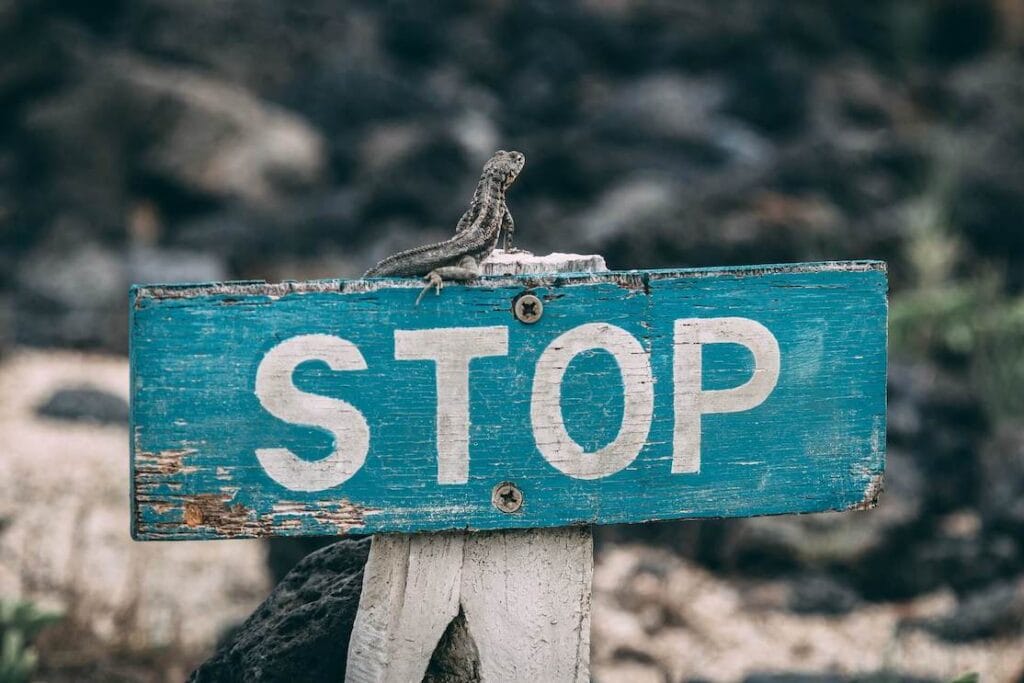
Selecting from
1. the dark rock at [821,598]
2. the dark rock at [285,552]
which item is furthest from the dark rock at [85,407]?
the dark rock at [821,598]

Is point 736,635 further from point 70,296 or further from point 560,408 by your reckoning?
point 70,296

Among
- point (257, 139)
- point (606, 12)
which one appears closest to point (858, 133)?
point (606, 12)

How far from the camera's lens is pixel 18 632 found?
2955 millimetres

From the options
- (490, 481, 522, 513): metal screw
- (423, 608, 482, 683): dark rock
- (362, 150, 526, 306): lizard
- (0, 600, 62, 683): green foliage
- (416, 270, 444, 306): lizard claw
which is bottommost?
(0, 600, 62, 683): green foliage

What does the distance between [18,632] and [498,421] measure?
5.04 feet

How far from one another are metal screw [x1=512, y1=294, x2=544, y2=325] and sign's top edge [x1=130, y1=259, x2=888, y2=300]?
0.08 ft

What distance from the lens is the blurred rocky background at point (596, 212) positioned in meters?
4.45

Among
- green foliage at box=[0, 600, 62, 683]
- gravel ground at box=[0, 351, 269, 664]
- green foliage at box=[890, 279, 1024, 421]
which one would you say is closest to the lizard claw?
green foliage at box=[0, 600, 62, 683]

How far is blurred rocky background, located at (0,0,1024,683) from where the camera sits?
175 inches

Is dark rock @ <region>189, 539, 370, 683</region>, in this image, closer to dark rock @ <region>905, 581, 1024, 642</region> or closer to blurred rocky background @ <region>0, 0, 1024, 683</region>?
blurred rocky background @ <region>0, 0, 1024, 683</region>

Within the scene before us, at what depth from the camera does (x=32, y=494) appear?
5.09 m

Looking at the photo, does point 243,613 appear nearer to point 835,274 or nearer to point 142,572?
point 142,572

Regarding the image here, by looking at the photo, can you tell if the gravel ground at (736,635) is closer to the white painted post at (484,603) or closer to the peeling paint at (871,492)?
the peeling paint at (871,492)

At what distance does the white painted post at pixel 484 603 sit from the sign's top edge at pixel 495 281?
0.43 meters
